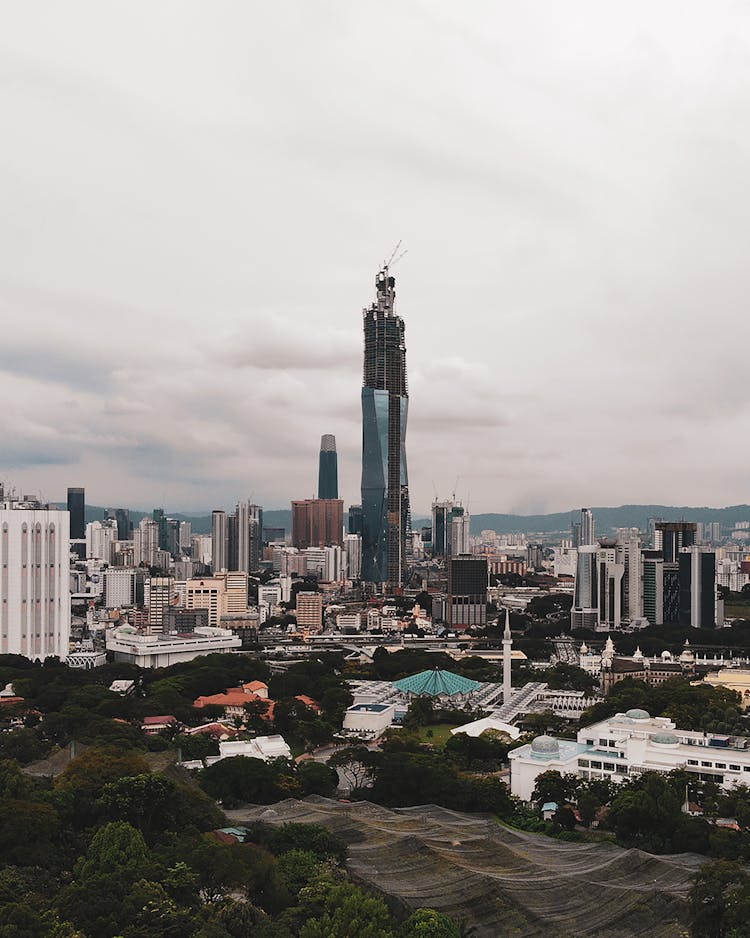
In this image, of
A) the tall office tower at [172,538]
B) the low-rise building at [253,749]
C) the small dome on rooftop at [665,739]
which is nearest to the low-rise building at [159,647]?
the low-rise building at [253,749]

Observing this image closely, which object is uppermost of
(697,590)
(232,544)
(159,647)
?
(232,544)

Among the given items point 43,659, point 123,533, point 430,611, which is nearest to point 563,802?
point 43,659

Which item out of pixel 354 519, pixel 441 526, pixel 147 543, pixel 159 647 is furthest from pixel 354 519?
pixel 159 647

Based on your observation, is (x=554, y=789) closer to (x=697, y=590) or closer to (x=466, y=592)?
(x=697, y=590)

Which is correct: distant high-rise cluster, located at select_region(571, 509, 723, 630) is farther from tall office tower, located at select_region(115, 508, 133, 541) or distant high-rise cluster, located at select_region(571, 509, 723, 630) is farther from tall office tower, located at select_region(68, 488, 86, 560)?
tall office tower, located at select_region(115, 508, 133, 541)

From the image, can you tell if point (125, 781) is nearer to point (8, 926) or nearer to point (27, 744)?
point (8, 926)
